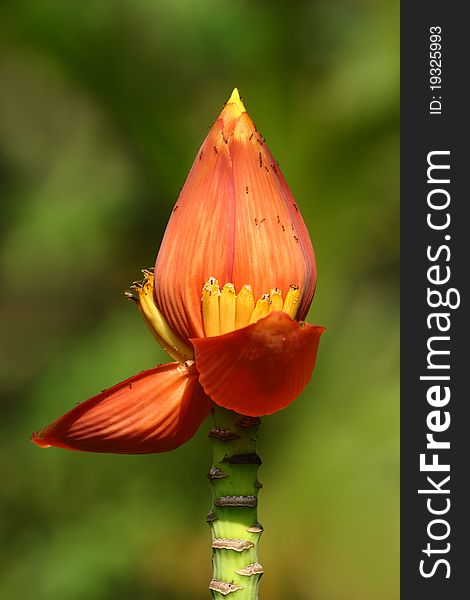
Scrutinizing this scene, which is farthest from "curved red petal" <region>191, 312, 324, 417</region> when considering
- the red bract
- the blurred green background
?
the blurred green background

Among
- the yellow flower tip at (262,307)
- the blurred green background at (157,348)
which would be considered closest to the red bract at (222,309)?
the yellow flower tip at (262,307)

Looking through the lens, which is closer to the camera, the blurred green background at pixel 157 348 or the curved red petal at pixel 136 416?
the curved red petal at pixel 136 416

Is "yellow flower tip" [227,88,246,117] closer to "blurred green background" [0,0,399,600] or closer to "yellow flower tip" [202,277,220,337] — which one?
"yellow flower tip" [202,277,220,337]

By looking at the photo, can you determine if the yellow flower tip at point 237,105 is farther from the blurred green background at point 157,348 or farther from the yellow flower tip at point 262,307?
the blurred green background at point 157,348

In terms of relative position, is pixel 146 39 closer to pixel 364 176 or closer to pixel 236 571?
pixel 364 176

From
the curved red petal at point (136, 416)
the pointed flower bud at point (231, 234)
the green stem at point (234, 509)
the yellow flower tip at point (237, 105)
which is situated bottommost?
the green stem at point (234, 509)

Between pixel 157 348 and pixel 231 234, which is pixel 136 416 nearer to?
pixel 231 234

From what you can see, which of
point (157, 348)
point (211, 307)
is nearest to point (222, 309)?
point (211, 307)
